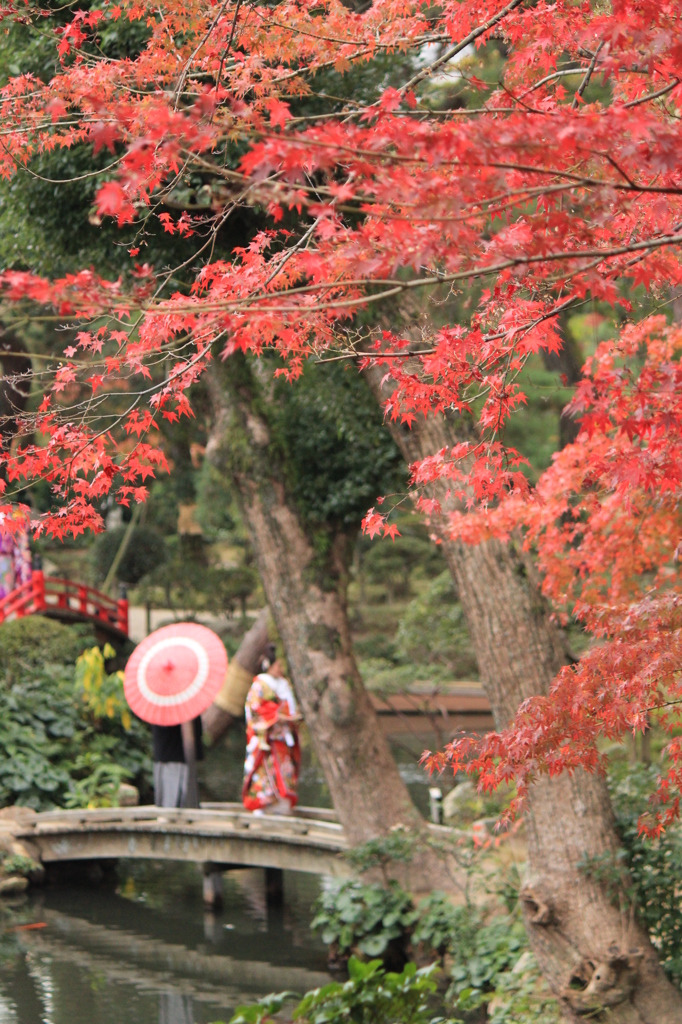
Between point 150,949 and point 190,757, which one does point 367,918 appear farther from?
point 190,757

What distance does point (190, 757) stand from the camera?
9031 mm

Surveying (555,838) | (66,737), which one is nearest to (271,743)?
(555,838)

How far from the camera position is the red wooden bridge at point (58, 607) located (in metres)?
14.8

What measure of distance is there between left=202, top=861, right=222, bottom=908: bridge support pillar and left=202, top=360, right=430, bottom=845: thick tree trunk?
207 centimetres

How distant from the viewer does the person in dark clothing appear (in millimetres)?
9148

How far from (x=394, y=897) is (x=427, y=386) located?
186 inches

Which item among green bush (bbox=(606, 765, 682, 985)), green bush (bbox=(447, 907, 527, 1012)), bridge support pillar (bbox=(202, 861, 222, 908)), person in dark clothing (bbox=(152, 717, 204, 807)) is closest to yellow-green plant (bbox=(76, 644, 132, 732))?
person in dark clothing (bbox=(152, 717, 204, 807))

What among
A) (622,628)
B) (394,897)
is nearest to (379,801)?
(394,897)

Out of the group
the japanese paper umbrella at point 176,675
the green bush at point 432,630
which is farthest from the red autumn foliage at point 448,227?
the green bush at point 432,630

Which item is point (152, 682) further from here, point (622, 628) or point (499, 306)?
point (499, 306)

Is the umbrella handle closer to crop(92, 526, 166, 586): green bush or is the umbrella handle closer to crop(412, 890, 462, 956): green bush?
crop(412, 890, 462, 956): green bush

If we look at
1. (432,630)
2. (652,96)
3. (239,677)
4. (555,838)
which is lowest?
(239,677)

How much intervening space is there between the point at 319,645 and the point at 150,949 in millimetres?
2887

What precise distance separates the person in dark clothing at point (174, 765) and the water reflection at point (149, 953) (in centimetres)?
99
